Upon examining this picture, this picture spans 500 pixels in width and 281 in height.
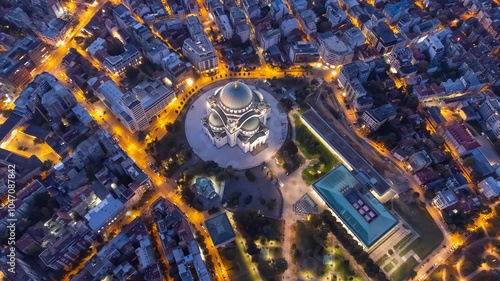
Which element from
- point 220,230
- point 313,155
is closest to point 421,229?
point 313,155

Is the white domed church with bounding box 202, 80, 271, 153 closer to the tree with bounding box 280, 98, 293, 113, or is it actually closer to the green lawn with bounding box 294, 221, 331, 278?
the tree with bounding box 280, 98, 293, 113

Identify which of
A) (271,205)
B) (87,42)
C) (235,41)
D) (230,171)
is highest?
(87,42)

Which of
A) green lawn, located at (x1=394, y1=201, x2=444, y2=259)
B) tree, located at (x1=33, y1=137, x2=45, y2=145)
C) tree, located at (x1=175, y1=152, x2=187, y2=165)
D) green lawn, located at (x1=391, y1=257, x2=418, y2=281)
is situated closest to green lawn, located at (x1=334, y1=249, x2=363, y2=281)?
green lawn, located at (x1=391, y1=257, x2=418, y2=281)

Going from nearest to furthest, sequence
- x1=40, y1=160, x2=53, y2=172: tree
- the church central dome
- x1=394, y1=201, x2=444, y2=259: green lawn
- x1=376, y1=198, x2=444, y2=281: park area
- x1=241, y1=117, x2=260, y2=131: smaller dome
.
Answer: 1. x1=376, y1=198, x2=444, y2=281: park area
2. x1=394, y1=201, x2=444, y2=259: green lawn
3. the church central dome
4. x1=40, y1=160, x2=53, y2=172: tree
5. x1=241, y1=117, x2=260, y2=131: smaller dome

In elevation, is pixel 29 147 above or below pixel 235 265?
above

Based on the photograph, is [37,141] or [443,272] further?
[37,141]

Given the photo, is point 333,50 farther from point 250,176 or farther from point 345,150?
point 250,176

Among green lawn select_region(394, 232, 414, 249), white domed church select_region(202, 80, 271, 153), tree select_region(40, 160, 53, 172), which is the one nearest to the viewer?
green lawn select_region(394, 232, 414, 249)
